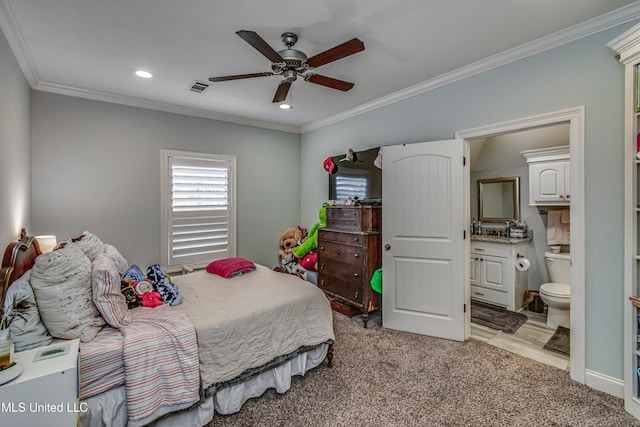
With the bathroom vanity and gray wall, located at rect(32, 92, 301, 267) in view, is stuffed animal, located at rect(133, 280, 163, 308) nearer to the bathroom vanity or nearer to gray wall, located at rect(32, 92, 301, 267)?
gray wall, located at rect(32, 92, 301, 267)

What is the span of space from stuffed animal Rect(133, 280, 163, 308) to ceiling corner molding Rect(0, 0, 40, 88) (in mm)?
1973

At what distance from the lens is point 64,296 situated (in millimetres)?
1522

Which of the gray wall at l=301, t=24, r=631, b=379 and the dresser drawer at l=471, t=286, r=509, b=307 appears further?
the dresser drawer at l=471, t=286, r=509, b=307

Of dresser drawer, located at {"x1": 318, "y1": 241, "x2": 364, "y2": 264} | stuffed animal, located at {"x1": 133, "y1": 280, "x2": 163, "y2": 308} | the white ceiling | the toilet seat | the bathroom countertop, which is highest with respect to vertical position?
the white ceiling

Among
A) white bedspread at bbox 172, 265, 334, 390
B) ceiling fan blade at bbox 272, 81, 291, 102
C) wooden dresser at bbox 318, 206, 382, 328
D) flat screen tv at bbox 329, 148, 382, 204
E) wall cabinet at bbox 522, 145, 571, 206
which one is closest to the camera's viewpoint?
white bedspread at bbox 172, 265, 334, 390

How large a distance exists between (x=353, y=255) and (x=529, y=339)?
1.95 metres

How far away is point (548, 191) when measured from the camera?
362 centimetres

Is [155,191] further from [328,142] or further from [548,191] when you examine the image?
[548,191]

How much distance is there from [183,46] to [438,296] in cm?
327

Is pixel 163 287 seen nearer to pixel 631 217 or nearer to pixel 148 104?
pixel 148 104

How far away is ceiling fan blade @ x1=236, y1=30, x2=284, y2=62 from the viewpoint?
5.52 feet

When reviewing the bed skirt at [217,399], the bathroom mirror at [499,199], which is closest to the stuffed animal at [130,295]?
the bed skirt at [217,399]

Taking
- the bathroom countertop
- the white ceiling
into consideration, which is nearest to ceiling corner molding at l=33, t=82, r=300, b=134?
the white ceiling

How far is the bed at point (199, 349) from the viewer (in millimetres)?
1520
